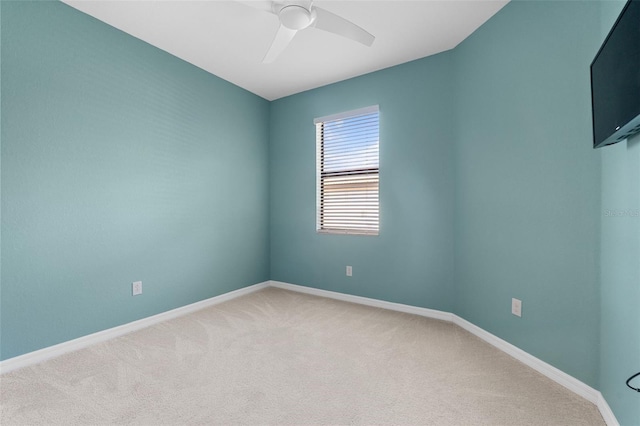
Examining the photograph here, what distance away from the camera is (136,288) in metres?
2.61

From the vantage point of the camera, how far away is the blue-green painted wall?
284cm

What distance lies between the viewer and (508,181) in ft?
7.20

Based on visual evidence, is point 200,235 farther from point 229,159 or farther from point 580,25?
point 580,25

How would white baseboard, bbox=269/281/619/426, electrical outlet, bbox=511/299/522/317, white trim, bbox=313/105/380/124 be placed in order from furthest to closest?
white trim, bbox=313/105/380/124 → electrical outlet, bbox=511/299/522/317 → white baseboard, bbox=269/281/619/426

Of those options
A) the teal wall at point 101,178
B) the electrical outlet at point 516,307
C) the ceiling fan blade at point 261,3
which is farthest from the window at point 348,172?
the ceiling fan blade at point 261,3

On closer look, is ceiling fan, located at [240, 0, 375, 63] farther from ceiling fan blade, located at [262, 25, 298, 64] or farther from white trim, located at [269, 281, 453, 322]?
white trim, located at [269, 281, 453, 322]

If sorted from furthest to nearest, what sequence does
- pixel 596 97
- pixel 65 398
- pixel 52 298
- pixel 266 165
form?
pixel 266 165 → pixel 52 298 → pixel 65 398 → pixel 596 97

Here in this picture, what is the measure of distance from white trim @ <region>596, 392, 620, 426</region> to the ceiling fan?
8.49ft

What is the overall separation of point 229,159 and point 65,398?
2584 mm

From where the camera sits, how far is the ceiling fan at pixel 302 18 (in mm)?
1768

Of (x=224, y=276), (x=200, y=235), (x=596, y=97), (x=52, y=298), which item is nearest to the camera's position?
(x=596, y=97)

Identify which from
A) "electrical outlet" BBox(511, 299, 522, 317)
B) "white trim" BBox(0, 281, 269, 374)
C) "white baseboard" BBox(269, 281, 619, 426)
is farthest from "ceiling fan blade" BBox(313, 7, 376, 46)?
"white trim" BBox(0, 281, 269, 374)

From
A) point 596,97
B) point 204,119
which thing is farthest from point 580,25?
point 204,119

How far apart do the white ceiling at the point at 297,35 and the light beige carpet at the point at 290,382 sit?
2.54 metres
